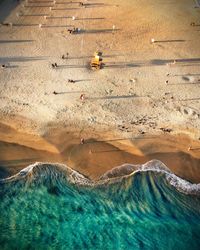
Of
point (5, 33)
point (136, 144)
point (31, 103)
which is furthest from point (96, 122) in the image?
point (5, 33)

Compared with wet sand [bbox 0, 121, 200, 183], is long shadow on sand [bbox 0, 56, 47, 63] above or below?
above

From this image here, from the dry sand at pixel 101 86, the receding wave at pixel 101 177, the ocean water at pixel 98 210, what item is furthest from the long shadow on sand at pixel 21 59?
the ocean water at pixel 98 210

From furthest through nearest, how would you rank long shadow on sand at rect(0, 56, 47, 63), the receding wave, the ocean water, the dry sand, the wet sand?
1. long shadow on sand at rect(0, 56, 47, 63)
2. the dry sand
3. the wet sand
4. the receding wave
5. the ocean water

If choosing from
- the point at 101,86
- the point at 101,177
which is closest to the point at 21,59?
the point at 101,86

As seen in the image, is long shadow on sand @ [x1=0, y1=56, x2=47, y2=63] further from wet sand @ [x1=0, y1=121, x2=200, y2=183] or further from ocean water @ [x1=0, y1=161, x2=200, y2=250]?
ocean water @ [x1=0, y1=161, x2=200, y2=250]

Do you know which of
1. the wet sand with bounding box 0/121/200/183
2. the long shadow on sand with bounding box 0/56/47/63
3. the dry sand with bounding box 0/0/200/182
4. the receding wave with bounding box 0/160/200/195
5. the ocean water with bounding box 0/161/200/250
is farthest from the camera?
the long shadow on sand with bounding box 0/56/47/63

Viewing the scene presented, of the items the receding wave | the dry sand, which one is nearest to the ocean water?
the receding wave

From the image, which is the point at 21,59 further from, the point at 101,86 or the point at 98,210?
the point at 98,210

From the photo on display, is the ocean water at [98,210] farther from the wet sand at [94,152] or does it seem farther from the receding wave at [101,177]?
the wet sand at [94,152]
